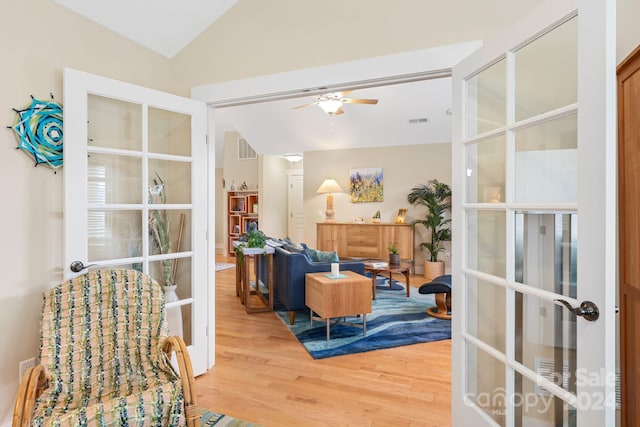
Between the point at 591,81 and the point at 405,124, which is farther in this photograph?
the point at 405,124

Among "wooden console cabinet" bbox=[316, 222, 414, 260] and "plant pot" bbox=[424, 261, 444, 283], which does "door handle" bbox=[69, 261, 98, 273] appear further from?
"plant pot" bbox=[424, 261, 444, 283]

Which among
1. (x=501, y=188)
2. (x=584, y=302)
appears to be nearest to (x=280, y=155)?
(x=501, y=188)

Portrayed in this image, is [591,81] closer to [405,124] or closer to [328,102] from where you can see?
[328,102]

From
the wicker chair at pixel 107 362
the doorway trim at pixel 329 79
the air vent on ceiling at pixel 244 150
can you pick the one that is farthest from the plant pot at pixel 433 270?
the air vent on ceiling at pixel 244 150

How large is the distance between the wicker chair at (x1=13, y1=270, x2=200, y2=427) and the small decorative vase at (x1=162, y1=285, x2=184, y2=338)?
611 mm

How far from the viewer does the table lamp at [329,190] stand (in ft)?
24.3

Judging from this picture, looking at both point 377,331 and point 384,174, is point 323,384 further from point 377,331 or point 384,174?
point 384,174

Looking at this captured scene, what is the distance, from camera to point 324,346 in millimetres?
3152

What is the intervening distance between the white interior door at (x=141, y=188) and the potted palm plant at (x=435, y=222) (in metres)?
4.76

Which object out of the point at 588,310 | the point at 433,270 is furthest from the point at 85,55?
the point at 433,270

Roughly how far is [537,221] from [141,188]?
2323 mm

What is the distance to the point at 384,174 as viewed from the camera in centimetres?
712

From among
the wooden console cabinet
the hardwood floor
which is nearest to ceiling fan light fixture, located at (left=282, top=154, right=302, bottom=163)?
the wooden console cabinet

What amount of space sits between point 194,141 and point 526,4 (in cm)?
222
